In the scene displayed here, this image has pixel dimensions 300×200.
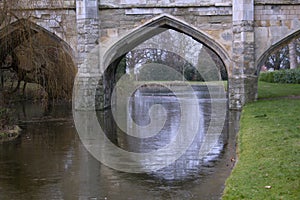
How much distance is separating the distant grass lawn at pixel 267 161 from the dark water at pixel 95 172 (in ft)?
1.01

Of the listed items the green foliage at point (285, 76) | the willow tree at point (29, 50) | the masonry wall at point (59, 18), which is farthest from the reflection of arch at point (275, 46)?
the green foliage at point (285, 76)

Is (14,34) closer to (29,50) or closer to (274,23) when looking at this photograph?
(29,50)

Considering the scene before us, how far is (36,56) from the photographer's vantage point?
40.9ft

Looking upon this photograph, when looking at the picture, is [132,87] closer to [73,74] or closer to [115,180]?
[73,74]

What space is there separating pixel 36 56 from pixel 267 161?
25.4 feet

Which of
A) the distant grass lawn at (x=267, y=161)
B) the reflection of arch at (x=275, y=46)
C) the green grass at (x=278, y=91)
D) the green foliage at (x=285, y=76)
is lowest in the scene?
the distant grass lawn at (x=267, y=161)

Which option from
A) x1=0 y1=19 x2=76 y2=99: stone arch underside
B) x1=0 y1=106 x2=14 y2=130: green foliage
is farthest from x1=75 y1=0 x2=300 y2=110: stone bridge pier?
x1=0 y1=106 x2=14 y2=130: green foliage

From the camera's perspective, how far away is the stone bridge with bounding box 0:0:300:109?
1527cm

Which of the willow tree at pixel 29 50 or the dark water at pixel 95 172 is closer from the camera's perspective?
the dark water at pixel 95 172

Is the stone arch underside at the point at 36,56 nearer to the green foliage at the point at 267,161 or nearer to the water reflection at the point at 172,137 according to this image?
the water reflection at the point at 172,137

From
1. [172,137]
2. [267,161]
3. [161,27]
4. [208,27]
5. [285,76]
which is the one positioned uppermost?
[161,27]

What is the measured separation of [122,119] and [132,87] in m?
12.8

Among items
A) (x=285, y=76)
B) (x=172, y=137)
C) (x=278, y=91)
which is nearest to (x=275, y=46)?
(x=278, y=91)

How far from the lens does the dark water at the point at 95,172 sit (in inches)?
229
